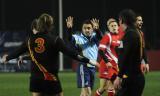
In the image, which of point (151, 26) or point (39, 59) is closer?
point (39, 59)

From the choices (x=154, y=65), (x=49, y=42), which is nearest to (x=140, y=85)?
(x=49, y=42)

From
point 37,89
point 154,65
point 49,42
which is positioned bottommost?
point 154,65

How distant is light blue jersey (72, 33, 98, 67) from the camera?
52.7ft

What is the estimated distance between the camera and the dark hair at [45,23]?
10.8 meters

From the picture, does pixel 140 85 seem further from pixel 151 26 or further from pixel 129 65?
pixel 151 26

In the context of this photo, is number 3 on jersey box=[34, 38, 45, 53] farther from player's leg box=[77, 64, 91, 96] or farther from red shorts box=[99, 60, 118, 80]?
player's leg box=[77, 64, 91, 96]

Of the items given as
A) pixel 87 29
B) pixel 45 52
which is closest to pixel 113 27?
pixel 87 29

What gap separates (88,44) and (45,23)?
17.8 feet

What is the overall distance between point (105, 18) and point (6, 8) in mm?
5862

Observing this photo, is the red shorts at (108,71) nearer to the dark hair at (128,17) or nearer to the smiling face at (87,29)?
the smiling face at (87,29)

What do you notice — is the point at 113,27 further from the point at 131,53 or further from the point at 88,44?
the point at 131,53

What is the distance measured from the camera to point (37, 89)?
11016 mm

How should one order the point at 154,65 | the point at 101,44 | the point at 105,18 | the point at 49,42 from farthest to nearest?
the point at 105,18
the point at 154,65
the point at 101,44
the point at 49,42

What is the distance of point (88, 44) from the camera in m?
16.2
